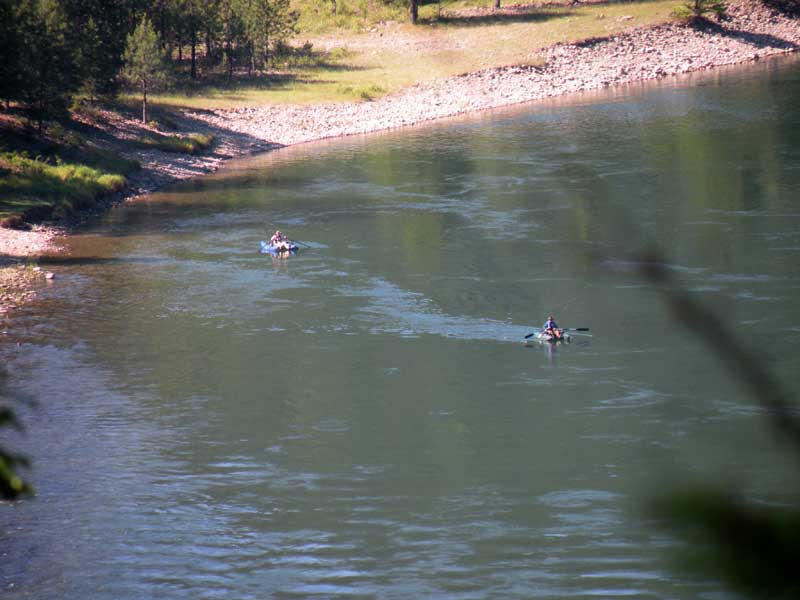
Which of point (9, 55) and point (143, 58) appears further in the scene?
point (143, 58)

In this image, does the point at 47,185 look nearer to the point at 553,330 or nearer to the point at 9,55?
the point at 9,55

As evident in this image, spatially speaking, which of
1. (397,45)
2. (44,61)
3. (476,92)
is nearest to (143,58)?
(44,61)

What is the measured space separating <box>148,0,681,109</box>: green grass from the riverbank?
1449 millimetres

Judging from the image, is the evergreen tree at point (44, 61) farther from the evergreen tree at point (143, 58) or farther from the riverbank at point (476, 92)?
the evergreen tree at point (143, 58)

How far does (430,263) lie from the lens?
37.5 meters

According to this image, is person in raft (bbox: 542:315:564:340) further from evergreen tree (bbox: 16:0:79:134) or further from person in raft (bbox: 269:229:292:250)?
evergreen tree (bbox: 16:0:79:134)

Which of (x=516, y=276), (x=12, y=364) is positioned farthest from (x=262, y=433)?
(x=516, y=276)

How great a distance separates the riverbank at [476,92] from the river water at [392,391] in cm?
1135

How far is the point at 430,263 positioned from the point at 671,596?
2131 cm

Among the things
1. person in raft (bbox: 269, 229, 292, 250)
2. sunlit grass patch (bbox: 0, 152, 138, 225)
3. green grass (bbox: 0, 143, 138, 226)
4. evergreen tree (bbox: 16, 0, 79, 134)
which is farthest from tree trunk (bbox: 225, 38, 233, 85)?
person in raft (bbox: 269, 229, 292, 250)

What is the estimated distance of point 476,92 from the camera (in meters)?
75.8

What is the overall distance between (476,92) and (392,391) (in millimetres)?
52620

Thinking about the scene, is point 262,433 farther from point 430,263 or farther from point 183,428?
point 430,263

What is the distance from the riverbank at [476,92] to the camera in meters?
59.4
